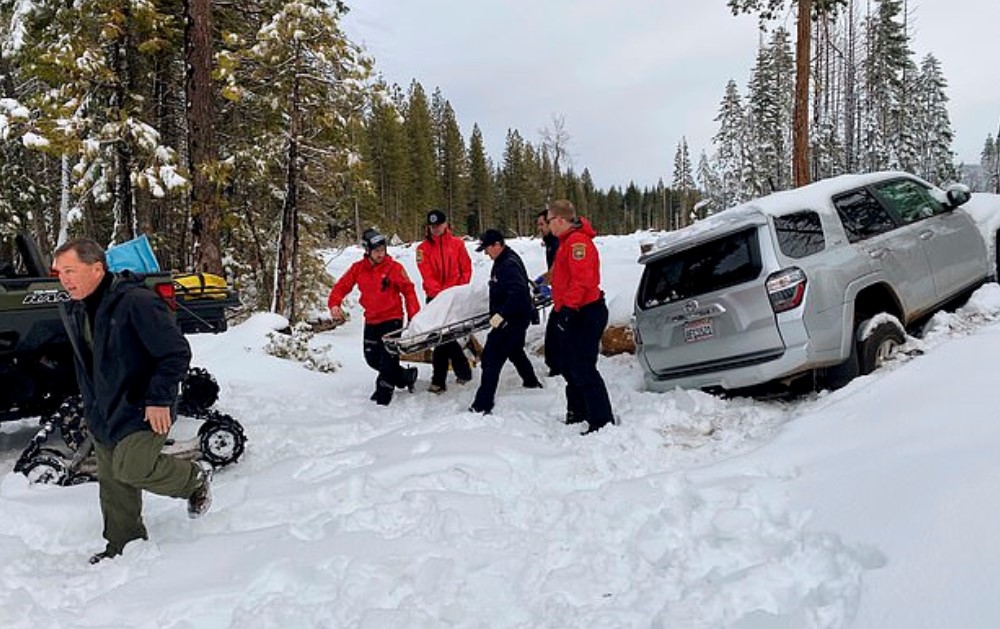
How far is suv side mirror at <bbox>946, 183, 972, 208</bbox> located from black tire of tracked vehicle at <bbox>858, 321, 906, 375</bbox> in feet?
6.59

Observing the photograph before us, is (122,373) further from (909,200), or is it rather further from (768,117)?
(768,117)

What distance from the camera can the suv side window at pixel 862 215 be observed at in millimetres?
6047

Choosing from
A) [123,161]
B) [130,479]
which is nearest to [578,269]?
[130,479]

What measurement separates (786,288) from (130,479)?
4808 millimetres

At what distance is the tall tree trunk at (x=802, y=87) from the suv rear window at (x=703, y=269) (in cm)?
928

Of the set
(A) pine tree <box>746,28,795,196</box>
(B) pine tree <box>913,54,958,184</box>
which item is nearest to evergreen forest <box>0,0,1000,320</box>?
(A) pine tree <box>746,28,795,196</box>

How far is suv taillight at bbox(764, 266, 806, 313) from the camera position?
17.6 ft

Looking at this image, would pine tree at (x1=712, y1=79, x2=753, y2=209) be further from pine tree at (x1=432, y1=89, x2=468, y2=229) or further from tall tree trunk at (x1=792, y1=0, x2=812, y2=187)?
tall tree trunk at (x1=792, y1=0, x2=812, y2=187)

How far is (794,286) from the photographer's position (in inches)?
211

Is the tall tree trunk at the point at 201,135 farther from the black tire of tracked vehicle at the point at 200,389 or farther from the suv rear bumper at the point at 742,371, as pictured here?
the suv rear bumper at the point at 742,371

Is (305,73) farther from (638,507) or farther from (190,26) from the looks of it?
(638,507)

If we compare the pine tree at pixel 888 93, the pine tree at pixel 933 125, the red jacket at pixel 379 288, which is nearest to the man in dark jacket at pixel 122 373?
the red jacket at pixel 379 288

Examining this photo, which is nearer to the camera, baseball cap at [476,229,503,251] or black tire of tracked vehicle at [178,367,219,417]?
black tire of tracked vehicle at [178,367,219,417]

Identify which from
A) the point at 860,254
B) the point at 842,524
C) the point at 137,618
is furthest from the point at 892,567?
the point at 860,254
